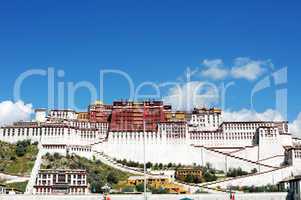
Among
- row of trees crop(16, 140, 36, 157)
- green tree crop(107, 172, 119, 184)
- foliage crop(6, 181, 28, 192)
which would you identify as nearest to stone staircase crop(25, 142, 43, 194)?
foliage crop(6, 181, 28, 192)

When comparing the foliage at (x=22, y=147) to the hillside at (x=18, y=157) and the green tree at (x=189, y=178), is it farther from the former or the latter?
the green tree at (x=189, y=178)

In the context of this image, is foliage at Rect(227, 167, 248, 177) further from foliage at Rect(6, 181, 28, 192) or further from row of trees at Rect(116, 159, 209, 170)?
foliage at Rect(6, 181, 28, 192)

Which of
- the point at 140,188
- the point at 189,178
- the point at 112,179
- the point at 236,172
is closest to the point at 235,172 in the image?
the point at 236,172

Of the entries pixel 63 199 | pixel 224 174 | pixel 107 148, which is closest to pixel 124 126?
pixel 107 148

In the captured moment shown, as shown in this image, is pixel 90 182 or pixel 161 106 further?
pixel 161 106

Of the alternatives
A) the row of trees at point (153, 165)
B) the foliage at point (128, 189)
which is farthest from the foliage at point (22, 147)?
the foliage at point (128, 189)

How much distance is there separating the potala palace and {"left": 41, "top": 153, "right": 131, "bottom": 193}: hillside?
296 cm

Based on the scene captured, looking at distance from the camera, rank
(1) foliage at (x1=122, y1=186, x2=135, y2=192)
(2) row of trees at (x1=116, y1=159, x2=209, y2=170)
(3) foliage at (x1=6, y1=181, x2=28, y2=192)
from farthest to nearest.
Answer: (2) row of trees at (x1=116, y1=159, x2=209, y2=170) < (3) foliage at (x1=6, y1=181, x2=28, y2=192) < (1) foliage at (x1=122, y1=186, x2=135, y2=192)

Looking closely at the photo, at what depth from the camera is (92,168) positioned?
104m

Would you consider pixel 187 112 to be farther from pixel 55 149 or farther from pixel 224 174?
pixel 55 149

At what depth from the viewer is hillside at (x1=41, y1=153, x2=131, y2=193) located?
9386cm

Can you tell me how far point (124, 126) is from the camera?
126750mm

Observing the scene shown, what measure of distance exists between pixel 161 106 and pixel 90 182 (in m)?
45.3

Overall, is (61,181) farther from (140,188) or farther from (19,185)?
(140,188)
